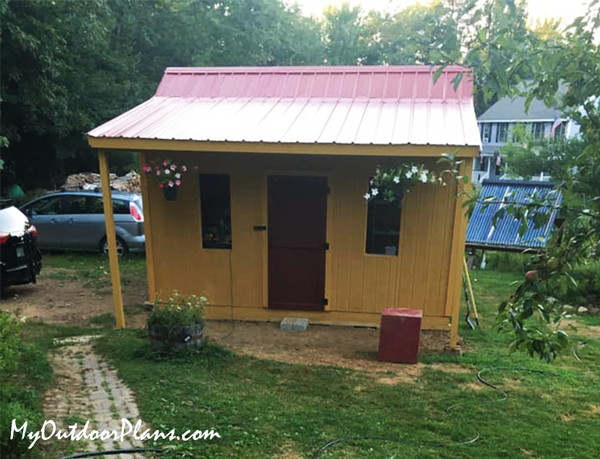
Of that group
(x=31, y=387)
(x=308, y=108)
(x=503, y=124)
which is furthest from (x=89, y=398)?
(x=503, y=124)

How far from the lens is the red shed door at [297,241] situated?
668cm

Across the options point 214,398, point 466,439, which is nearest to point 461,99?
point 466,439

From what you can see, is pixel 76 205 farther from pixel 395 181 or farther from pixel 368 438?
pixel 368 438

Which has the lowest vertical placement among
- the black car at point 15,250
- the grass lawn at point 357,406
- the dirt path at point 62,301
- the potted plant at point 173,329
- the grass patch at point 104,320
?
the grass patch at point 104,320

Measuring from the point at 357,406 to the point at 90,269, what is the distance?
7471mm

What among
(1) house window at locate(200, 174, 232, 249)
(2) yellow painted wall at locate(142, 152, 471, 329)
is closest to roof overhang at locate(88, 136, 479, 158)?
(2) yellow painted wall at locate(142, 152, 471, 329)

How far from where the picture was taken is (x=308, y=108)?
6719 millimetres

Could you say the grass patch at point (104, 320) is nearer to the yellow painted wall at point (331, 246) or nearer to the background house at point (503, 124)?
the yellow painted wall at point (331, 246)

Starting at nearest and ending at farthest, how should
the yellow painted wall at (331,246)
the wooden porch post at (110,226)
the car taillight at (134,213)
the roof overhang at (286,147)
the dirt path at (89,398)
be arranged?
the dirt path at (89,398), the roof overhang at (286,147), the wooden porch post at (110,226), the yellow painted wall at (331,246), the car taillight at (134,213)

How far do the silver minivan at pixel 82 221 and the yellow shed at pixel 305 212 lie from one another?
142 inches

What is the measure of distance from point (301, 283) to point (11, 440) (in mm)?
4447

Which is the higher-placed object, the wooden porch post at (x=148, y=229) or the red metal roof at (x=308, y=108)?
the red metal roof at (x=308, y=108)

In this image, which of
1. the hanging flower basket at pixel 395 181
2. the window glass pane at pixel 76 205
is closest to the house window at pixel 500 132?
the window glass pane at pixel 76 205

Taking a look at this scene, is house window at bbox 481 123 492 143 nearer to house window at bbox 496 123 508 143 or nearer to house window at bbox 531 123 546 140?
house window at bbox 496 123 508 143
